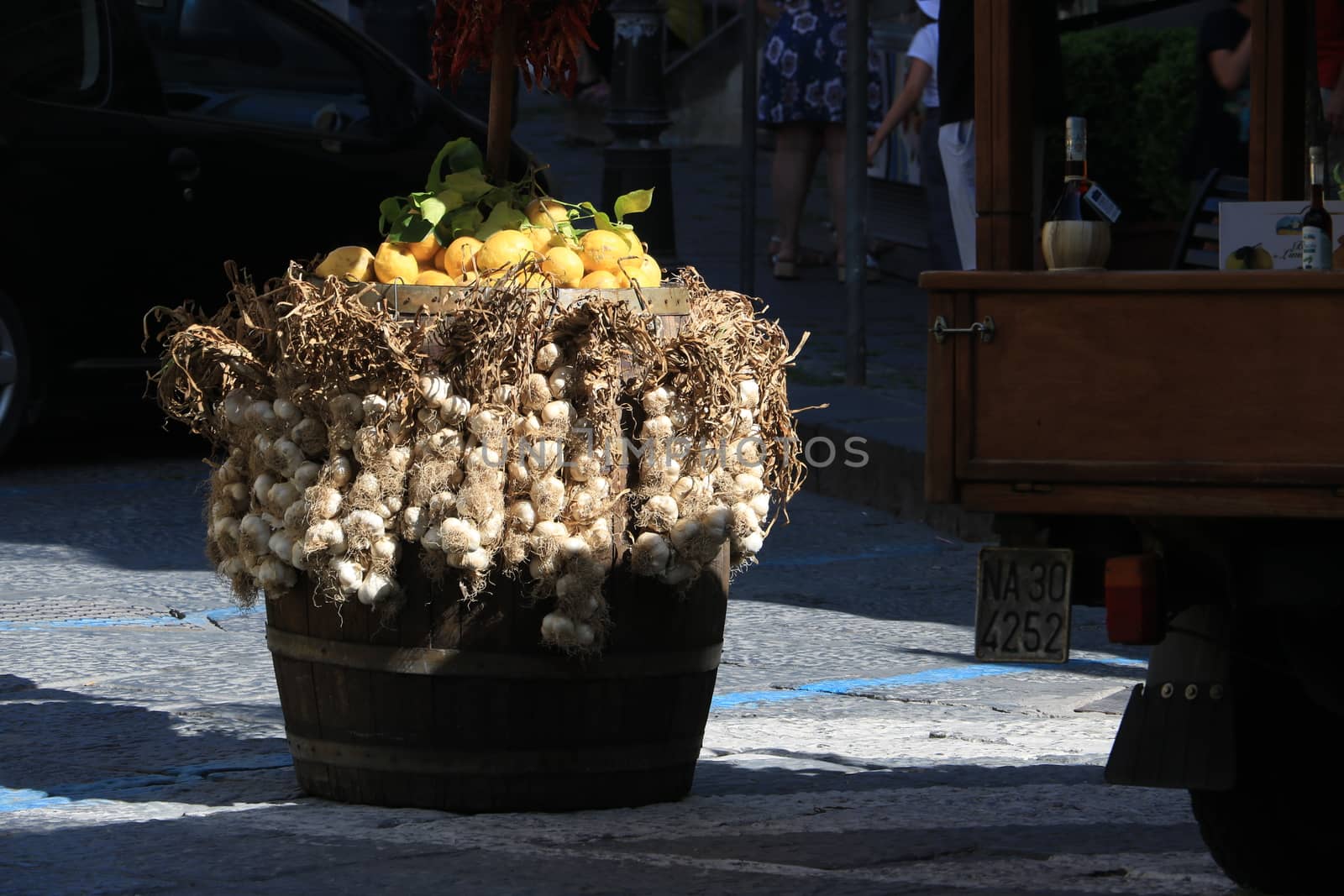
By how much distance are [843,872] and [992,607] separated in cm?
74

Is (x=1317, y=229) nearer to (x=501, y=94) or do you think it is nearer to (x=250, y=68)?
(x=501, y=94)

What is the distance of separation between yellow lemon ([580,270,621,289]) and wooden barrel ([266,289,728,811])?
12 cm

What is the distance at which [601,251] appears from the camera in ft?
14.8

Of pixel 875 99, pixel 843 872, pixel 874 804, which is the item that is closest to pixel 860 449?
pixel 874 804

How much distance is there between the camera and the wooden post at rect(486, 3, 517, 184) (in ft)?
15.3

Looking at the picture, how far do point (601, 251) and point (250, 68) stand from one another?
5.10 m

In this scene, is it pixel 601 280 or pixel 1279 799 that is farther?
pixel 601 280

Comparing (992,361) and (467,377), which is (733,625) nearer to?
(467,377)

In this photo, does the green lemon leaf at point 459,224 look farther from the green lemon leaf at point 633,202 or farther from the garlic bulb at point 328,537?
the garlic bulb at point 328,537

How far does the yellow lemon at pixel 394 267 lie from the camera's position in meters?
4.40

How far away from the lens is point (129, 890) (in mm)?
3881

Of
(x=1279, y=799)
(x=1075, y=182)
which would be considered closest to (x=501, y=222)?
(x=1075, y=182)

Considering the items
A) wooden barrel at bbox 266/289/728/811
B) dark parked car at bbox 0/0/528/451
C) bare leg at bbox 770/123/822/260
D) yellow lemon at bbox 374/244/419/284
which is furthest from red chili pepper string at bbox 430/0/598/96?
bare leg at bbox 770/123/822/260

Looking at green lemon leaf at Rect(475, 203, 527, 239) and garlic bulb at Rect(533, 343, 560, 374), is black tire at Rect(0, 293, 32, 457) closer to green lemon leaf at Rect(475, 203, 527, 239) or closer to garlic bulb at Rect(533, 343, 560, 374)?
green lemon leaf at Rect(475, 203, 527, 239)
